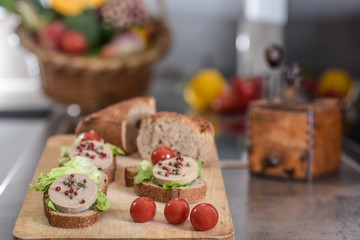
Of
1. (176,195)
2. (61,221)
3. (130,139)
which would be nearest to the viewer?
(61,221)

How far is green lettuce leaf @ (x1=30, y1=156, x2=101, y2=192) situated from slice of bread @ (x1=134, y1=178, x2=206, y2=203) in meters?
0.13

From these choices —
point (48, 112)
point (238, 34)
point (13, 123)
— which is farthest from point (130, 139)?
point (238, 34)

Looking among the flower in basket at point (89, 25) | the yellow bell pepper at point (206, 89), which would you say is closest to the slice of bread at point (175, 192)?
the flower in basket at point (89, 25)

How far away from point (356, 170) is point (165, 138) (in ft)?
2.24

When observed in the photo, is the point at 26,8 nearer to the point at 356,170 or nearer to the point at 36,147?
the point at 36,147

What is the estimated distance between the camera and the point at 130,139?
1.78 m

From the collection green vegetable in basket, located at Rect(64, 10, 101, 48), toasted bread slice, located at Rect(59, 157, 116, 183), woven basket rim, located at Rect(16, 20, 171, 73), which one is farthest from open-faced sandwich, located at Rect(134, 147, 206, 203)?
green vegetable in basket, located at Rect(64, 10, 101, 48)

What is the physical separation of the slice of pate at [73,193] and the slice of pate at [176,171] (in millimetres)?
191

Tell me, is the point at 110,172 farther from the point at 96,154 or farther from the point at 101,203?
the point at 101,203

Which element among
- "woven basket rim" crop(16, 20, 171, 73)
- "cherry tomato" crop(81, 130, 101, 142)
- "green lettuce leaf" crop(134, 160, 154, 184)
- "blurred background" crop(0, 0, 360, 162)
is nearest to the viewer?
"green lettuce leaf" crop(134, 160, 154, 184)

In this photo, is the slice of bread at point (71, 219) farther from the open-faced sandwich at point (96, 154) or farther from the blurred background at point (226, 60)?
the blurred background at point (226, 60)

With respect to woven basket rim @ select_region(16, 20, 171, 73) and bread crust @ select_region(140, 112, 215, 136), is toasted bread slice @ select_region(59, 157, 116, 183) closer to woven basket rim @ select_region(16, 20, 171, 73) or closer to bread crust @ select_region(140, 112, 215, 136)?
bread crust @ select_region(140, 112, 215, 136)

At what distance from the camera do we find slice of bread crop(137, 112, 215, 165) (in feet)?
5.35

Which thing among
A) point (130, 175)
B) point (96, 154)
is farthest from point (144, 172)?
point (96, 154)
